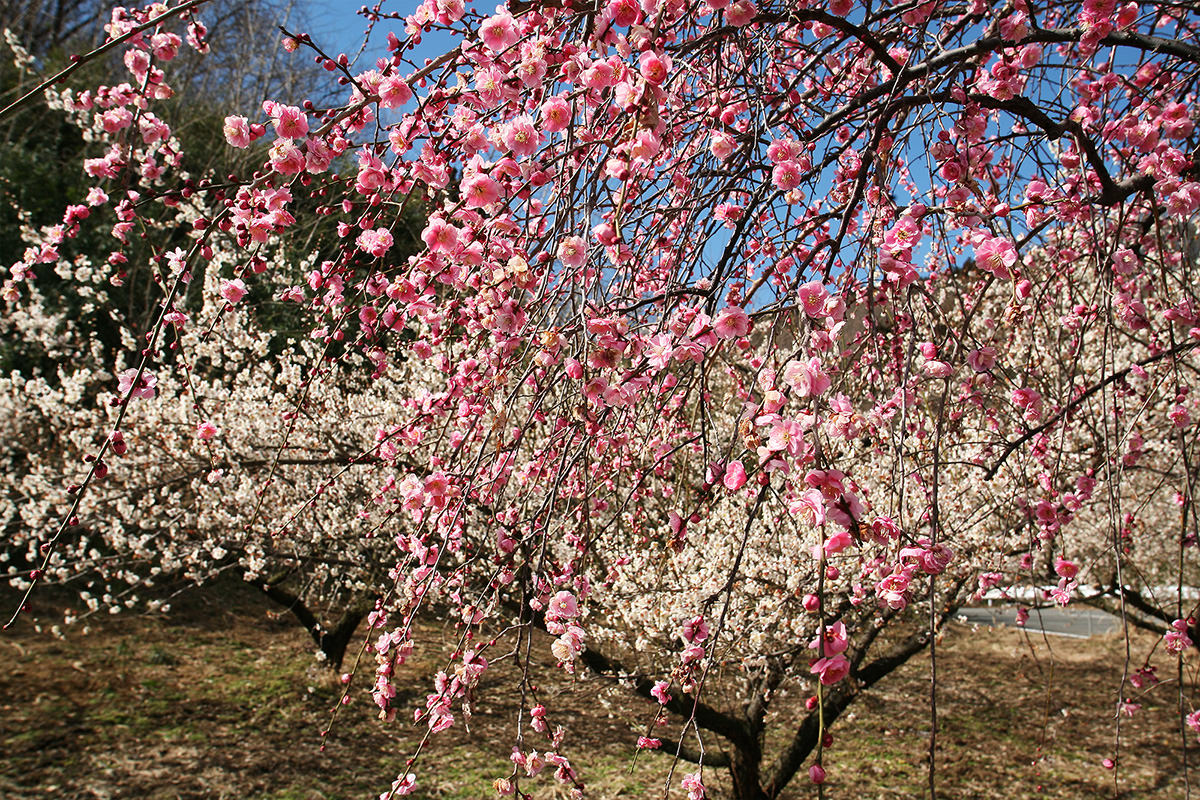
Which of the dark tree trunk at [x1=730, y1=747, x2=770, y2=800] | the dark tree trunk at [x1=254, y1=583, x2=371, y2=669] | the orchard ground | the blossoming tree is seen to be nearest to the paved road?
the orchard ground

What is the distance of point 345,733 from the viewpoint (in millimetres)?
4797

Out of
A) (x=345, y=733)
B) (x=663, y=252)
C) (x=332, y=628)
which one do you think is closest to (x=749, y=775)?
(x=663, y=252)

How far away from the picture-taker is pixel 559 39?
4.31 ft

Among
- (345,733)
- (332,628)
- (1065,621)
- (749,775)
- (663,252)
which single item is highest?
(663,252)

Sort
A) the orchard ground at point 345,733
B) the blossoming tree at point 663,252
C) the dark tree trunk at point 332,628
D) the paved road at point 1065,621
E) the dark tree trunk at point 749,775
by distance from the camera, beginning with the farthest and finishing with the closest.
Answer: the paved road at point 1065,621 < the dark tree trunk at point 332,628 < the orchard ground at point 345,733 < the dark tree trunk at point 749,775 < the blossoming tree at point 663,252

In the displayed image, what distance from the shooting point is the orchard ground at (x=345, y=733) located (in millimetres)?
4016

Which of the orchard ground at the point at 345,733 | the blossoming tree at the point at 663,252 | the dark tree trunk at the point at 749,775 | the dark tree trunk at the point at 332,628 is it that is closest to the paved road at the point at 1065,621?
the orchard ground at the point at 345,733

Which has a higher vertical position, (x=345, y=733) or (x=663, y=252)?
(x=663, y=252)

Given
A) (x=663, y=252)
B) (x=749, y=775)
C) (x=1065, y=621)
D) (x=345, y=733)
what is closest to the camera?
(x=663, y=252)

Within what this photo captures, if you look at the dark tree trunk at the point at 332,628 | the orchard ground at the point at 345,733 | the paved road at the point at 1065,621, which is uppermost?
the paved road at the point at 1065,621

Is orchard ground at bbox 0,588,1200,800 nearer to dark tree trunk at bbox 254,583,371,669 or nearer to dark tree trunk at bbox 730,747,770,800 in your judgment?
dark tree trunk at bbox 254,583,371,669

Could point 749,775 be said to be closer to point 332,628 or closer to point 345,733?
point 345,733

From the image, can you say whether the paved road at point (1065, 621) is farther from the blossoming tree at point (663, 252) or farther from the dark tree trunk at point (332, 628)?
the blossoming tree at point (663, 252)

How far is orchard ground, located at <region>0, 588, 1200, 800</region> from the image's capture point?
4016mm
